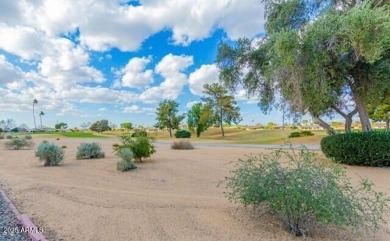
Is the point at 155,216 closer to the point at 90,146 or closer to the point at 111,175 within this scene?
the point at 111,175

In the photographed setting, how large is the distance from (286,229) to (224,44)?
45.1 feet

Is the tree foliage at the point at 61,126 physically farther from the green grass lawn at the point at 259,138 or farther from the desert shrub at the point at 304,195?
the desert shrub at the point at 304,195

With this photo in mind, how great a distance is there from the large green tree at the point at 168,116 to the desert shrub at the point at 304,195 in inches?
2428

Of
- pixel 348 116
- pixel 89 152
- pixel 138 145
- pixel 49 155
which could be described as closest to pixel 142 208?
pixel 138 145

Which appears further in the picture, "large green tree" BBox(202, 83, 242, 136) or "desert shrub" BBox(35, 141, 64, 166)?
"large green tree" BBox(202, 83, 242, 136)

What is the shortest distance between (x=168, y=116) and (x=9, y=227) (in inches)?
2465

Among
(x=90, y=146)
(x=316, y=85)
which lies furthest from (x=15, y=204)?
(x=316, y=85)

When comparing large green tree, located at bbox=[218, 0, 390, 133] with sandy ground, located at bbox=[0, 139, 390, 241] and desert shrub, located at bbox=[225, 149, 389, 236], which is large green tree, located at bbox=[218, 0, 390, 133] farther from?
desert shrub, located at bbox=[225, 149, 389, 236]

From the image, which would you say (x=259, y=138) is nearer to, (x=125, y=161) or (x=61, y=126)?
(x=125, y=161)

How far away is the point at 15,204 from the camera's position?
6.86m

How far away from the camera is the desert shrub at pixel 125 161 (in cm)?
1175

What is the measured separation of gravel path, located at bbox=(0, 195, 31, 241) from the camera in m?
4.72

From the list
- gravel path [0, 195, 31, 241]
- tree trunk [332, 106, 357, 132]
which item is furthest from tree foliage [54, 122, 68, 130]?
gravel path [0, 195, 31, 241]

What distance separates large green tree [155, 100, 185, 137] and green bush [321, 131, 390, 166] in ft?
180
